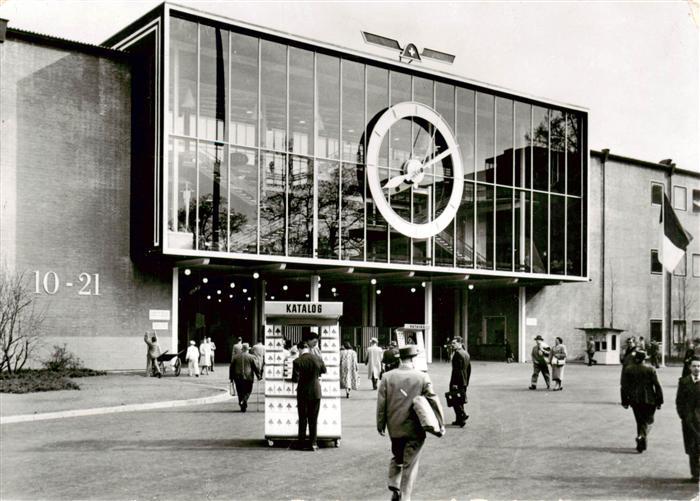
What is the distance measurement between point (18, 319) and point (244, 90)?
12946 millimetres

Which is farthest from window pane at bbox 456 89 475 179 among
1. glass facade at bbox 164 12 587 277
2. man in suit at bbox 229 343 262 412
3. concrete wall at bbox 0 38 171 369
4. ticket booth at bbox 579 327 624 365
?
man in suit at bbox 229 343 262 412

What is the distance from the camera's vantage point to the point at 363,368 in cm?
3775

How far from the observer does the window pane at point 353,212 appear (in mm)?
36312

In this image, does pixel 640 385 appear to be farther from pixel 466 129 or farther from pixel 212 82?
pixel 466 129

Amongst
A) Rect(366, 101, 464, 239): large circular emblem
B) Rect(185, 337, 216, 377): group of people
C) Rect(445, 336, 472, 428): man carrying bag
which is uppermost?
Rect(366, 101, 464, 239): large circular emblem

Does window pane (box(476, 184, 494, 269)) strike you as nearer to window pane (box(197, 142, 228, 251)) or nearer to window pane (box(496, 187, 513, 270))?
window pane (box(496, 187, 513, 270))

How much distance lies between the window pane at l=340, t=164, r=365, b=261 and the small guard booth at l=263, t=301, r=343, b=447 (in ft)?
70.6

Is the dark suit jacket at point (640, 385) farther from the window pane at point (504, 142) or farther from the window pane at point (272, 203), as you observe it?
the window pane at point (504, 142)

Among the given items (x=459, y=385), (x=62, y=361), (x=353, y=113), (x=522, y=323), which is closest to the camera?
(x=459, y=385)

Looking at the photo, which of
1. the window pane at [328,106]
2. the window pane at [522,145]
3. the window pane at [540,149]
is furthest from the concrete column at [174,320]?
the window pane at [540,149]

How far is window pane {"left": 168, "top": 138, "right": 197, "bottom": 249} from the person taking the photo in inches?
1228

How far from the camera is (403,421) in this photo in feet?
30.3

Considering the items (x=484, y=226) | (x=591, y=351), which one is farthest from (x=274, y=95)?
(x=591, y=351)

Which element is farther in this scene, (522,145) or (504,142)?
(522,145)
